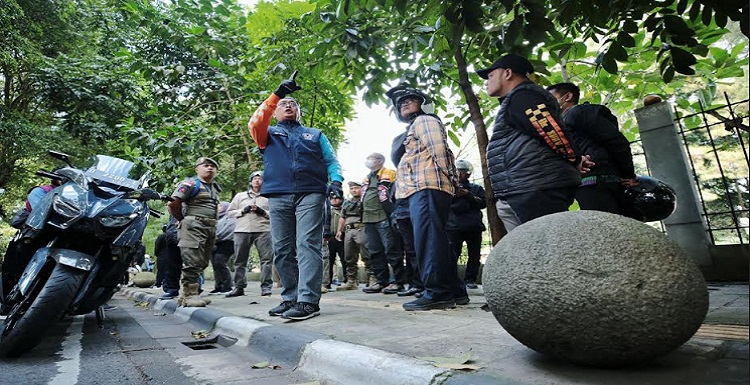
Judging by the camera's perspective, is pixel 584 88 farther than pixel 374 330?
Yes

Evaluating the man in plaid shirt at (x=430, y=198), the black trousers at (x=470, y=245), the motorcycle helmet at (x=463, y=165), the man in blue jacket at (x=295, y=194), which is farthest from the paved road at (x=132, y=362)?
the motorcycle helmet at (x=463, y=165)

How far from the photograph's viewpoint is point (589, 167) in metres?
3.31

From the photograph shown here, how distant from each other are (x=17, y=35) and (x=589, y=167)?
44.8ft

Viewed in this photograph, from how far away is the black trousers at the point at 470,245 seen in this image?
627 cm

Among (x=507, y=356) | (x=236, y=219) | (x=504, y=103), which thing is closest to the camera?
(x=507, y=356)

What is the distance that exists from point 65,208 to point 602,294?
141 inches

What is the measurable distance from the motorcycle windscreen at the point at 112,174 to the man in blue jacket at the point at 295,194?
117cm

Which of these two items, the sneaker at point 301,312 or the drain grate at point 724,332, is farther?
the sneaker at point 301,312

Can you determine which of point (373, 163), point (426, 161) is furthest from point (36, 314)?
point (373, 163)

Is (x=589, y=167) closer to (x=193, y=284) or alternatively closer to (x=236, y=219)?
(x=193, y=284)

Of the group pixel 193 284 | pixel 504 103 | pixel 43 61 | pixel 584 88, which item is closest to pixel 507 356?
pixel 504 103

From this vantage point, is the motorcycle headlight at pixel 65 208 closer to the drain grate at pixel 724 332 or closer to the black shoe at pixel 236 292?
the black shoe at pixel 236 292

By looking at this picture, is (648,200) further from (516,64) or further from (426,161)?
(426,161)

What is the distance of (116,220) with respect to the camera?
349cm
